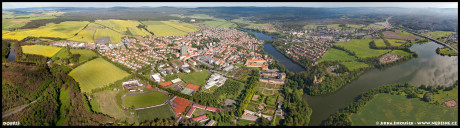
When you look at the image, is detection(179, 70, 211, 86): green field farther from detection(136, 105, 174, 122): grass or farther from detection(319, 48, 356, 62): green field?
detection(319, 48, 356, 62): green field

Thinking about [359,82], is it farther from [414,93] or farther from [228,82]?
[228,82]

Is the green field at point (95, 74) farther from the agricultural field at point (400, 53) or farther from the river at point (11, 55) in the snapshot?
the agricultural field at point (400, 53)

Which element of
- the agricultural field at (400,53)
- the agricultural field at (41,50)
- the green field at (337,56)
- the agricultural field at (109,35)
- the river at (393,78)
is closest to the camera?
the river at (393,78)

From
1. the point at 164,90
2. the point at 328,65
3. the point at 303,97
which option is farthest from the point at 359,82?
the point at 164,90

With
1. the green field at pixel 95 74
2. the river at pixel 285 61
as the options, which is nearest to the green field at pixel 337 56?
the river at pixel 285 61

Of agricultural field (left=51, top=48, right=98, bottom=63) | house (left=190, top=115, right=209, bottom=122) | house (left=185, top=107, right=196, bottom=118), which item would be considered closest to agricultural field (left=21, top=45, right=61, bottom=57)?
agricultural field (left=51, top=48, right=98, bottom=63)

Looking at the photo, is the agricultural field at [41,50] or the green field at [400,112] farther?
the agricultural field at [41,50]

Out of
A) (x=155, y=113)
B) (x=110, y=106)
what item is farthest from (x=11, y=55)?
(x=155, y=113)
